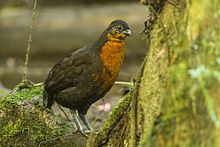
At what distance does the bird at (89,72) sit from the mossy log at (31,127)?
0.14 meters

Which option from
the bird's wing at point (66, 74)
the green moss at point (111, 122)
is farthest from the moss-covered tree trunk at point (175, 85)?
the bird's wing at point (66, 74)

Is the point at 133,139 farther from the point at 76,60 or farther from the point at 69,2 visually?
the point at 69,2

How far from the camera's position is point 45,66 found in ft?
41.0

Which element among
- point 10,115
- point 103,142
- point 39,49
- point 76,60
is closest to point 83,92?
point 76,60

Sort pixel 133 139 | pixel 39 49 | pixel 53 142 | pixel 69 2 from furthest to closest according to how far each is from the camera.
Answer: pixel 69 2, pixel 39 49, pixel 53 142, pixel 133 139

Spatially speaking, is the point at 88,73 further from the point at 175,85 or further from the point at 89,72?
the point at 175,85

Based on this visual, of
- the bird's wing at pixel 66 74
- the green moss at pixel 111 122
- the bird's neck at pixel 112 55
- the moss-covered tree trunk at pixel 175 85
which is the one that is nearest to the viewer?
the moss-covered tree trunk at pixel 175 85

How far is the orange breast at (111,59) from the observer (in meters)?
5.02

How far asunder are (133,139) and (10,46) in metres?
9.77

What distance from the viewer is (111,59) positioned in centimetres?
502

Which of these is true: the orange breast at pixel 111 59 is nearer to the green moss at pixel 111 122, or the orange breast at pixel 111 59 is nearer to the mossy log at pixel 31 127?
the mossy log at pixel 31 127

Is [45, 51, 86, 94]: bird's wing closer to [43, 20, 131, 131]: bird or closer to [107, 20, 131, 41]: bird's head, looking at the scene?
[43, 20, 131, 131]: bird

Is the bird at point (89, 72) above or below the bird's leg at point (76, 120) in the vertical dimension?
above

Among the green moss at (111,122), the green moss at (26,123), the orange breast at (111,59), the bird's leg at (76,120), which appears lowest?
the bird's leg at (76,120)
